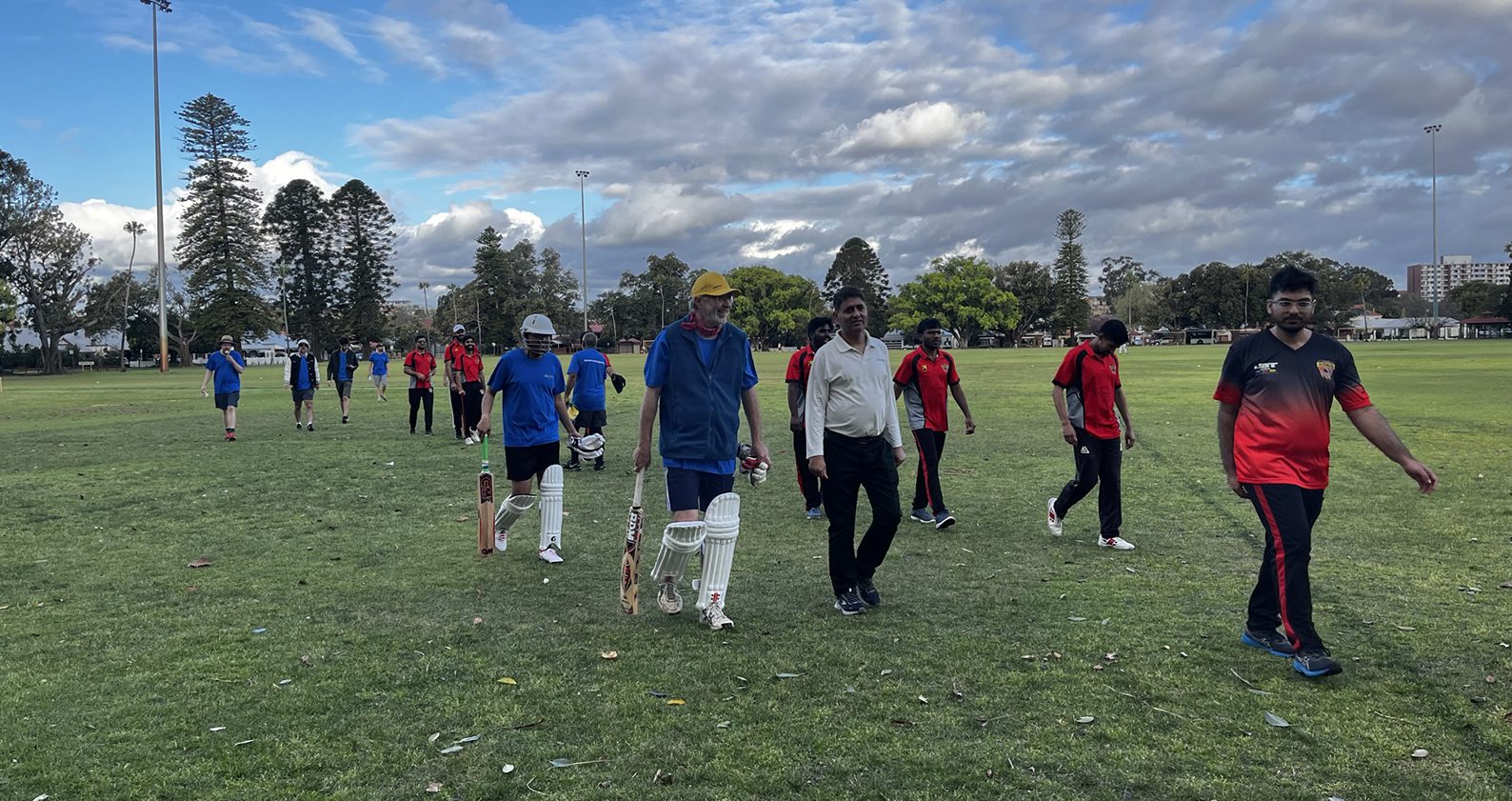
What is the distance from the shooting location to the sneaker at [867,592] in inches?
226

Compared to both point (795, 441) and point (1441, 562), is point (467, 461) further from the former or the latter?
point (1441, 562)

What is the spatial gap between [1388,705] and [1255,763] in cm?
101

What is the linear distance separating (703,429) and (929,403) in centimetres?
371

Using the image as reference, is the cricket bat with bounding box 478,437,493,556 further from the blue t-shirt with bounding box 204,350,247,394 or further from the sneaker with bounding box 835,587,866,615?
the blue t-shirt with bounding box 204,350,247,394

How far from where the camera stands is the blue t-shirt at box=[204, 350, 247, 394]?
1558cm

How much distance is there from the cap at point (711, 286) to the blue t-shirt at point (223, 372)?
13298 mm

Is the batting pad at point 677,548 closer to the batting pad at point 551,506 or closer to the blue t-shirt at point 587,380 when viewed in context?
the batting pad at point 551,506

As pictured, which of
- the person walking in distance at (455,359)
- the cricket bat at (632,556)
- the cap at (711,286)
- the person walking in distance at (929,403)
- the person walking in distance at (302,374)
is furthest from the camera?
the person walking in distance at (302,374)

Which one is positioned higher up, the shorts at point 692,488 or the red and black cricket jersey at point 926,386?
the red and black cricket jersey at point 926,386

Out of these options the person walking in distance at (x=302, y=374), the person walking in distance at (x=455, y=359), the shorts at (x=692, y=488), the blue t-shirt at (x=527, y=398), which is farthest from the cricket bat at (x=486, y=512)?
the person walking in distance at (x=302, y=374)

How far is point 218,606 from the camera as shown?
589 cm

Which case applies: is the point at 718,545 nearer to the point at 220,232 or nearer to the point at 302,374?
the point at 302,374

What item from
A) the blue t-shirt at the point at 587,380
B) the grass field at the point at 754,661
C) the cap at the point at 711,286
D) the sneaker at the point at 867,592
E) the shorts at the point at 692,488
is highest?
the cap at the point at 711,286

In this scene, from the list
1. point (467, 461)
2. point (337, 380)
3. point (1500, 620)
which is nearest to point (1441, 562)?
point (1500, 620)
